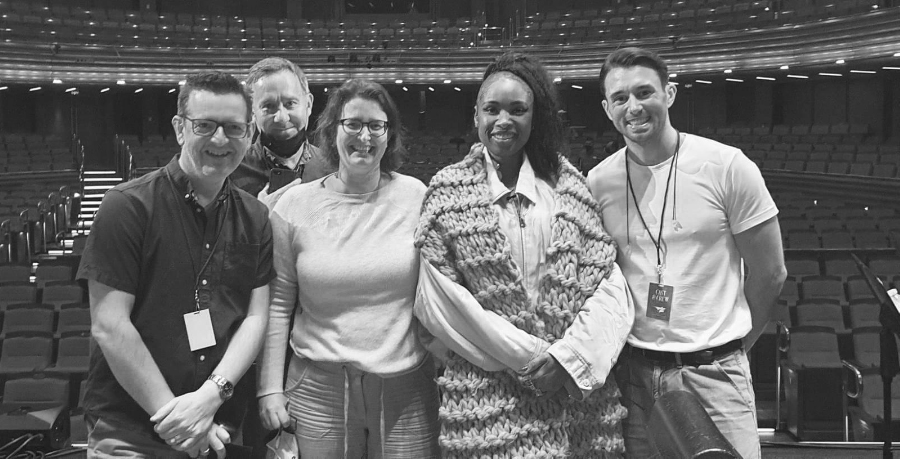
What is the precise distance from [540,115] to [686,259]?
553 mm

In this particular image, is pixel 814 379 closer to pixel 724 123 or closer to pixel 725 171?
pixel 725 171

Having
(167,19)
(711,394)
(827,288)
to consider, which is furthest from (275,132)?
(167,19)

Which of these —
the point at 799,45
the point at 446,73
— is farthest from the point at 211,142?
the point at 446,73

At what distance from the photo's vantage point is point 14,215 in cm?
1020

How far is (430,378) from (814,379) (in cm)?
375

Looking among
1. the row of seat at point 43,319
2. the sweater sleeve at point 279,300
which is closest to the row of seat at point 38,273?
the row of seat at point 43,319

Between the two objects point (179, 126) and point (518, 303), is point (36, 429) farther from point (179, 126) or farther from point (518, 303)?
point (518, 303)

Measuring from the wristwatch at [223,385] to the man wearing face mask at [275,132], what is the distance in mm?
867

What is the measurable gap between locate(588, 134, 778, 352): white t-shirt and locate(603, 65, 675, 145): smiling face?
13 centimetres

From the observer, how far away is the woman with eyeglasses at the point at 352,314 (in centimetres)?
206

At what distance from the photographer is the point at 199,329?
189cm

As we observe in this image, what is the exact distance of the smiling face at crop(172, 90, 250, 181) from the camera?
6.20 feet

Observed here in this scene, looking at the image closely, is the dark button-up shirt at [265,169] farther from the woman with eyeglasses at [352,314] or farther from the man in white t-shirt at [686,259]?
the man in white t-shirt at [686,259]

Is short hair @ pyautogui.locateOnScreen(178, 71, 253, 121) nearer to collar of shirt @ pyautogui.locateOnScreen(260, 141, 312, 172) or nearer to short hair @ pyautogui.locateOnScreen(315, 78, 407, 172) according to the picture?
short hair @ pyautogui.locateOnScreen(315, 78, 407, 172)
